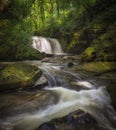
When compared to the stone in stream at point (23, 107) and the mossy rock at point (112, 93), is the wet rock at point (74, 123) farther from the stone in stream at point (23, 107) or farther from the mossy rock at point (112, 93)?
the mossy rock at point (112, 93)

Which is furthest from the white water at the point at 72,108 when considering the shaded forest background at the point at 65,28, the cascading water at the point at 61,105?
the shaded forest background at the point at 65,28

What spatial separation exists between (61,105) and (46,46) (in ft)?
37.7

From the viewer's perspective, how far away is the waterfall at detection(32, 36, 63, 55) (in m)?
17.1

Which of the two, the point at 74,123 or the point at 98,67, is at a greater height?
the point at 98,67

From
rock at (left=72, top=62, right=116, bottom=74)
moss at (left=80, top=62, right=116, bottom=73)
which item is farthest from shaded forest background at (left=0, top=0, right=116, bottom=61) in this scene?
rock at (left=72, top=62, right=116, bottom=74)

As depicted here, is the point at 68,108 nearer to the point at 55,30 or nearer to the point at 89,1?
the point at 89,1

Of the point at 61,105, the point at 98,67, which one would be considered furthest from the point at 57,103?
the point at 98,67

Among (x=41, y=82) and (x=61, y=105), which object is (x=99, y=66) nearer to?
(x=41, y=82)

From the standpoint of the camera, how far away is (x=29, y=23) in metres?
12.2

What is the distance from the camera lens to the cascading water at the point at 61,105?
16.7 feet

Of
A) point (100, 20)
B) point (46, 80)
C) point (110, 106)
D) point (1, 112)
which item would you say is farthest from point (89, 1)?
point (1, 112)

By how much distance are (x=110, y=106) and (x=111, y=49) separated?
5553mm

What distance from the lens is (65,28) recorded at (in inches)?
727

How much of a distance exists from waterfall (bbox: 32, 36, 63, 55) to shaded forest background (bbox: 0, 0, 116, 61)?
1.95 feet
